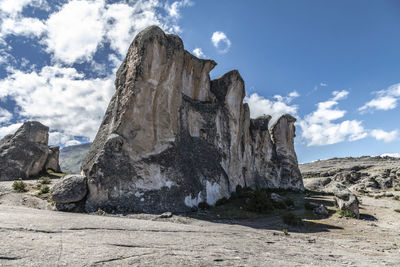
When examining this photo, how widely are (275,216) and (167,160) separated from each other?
808 centimetres

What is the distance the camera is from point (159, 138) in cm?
1744

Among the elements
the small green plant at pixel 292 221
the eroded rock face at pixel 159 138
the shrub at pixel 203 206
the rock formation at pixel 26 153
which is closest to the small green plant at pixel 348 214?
the small green plant at pixel 292 221

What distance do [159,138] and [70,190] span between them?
636cm

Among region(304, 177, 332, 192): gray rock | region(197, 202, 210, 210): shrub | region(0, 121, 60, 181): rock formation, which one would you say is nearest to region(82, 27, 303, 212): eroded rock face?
region(197, 202, 210, 210): shrub

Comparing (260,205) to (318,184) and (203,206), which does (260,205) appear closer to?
(203,206)

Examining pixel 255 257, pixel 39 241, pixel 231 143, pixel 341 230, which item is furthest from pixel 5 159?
pixel 341 230

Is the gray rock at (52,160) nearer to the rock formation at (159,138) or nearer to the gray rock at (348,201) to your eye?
the rock formation at (159,138)

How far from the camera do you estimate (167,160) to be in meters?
17.0

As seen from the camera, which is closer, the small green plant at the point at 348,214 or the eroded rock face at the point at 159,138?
the eroded rock face at the point at 159,138

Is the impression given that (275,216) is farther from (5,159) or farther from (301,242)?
(5,159)

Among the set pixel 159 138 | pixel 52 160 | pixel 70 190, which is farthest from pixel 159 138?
pixel 52 160

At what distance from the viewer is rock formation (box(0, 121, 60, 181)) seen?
25.7 meters

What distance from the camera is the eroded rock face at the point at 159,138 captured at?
575 inches

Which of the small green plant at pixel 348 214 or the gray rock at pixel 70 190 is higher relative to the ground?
the gray rock at pixel 70 190
